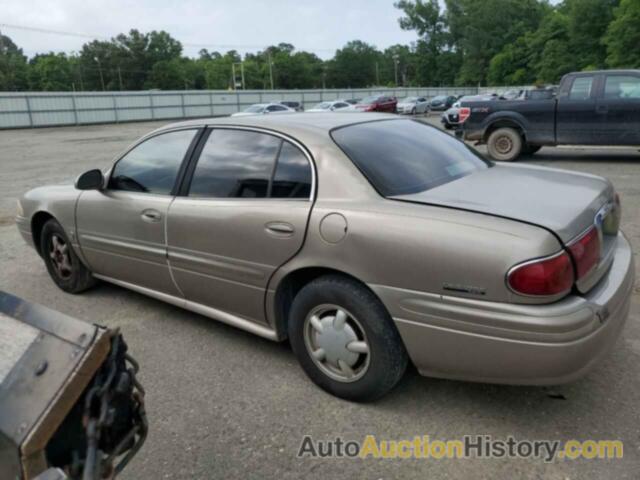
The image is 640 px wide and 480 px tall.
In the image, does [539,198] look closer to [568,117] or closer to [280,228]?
[280,228]

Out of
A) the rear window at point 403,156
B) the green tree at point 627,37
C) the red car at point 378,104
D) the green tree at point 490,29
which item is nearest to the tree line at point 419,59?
the green tree at point 490,29

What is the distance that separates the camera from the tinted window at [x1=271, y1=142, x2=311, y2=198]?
118 inches

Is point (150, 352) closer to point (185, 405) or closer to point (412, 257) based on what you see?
point (185, 405)

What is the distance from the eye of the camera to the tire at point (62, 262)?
451cm

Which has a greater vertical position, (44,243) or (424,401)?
(44,243)

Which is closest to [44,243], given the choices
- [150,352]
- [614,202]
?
[150,352]

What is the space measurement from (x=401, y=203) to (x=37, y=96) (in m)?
37.0

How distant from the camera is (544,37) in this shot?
73375 millimetres

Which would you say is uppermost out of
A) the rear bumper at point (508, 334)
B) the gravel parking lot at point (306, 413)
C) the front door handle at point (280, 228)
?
the front door handle at point (280, 228)

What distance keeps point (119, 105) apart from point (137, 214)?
37513 millimetres

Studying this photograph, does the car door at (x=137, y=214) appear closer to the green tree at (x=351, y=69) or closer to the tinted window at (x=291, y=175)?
the tinted window at (x=291, y=175)

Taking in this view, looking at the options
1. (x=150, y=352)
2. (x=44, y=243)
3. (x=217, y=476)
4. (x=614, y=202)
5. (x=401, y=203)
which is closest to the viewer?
(x=217, y=476)

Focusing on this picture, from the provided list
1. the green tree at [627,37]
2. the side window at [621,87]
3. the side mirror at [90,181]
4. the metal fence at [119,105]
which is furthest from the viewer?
the green tree at [627,37]

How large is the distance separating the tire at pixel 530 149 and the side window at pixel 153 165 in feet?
31.4
